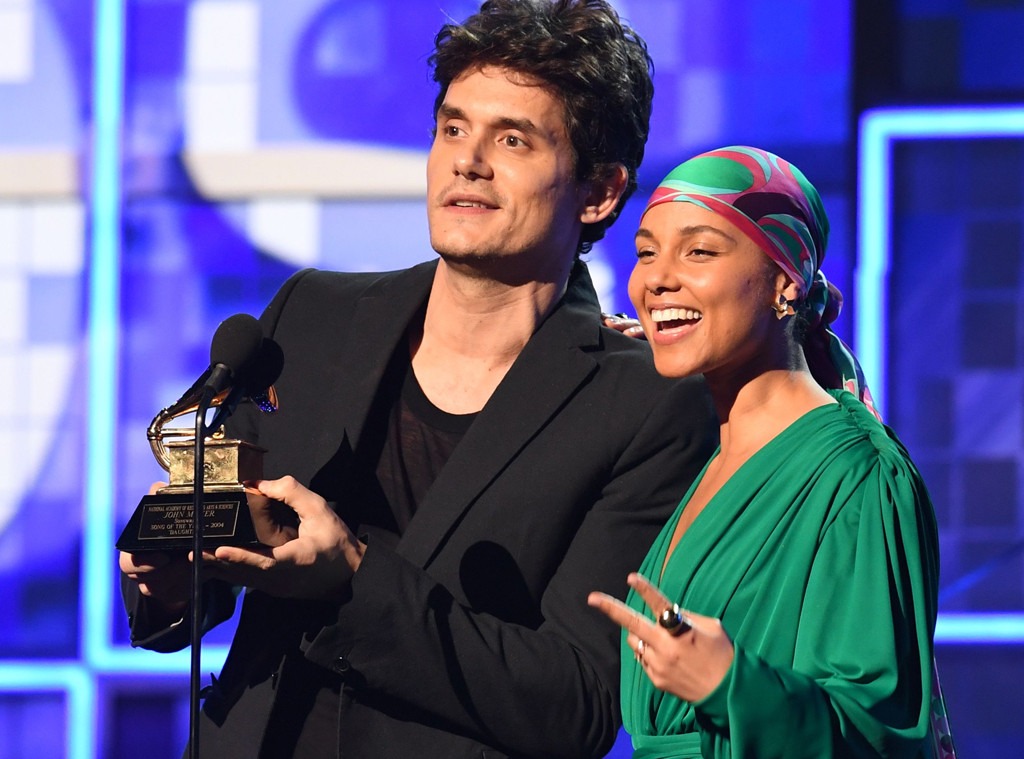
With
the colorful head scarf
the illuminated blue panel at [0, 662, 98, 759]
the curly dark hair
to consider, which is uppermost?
the curly dark hair

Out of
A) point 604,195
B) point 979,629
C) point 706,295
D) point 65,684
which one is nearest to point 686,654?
point 706,295

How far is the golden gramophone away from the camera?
1.76 metres

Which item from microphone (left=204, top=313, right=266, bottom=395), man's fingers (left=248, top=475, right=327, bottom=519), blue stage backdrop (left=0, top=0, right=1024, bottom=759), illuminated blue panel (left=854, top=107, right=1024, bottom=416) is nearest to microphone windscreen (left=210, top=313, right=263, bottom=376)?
microphone (left=204, top=313, right=266, bottom=395)

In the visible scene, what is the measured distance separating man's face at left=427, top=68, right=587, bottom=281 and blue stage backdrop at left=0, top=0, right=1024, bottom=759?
4.56ft

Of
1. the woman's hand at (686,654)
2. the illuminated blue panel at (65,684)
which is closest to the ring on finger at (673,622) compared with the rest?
the woman's hand at (686,654)

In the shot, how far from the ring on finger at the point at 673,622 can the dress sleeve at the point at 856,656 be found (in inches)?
2.7

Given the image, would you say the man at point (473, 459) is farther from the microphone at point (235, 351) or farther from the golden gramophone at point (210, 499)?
the microphone at point (235, 351)

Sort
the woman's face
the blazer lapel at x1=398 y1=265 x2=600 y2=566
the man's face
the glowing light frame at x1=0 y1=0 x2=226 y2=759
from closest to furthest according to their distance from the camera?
the woman's face, the blazer lapel at x1=398 y1=265 x2=600 y2=566, the man's face, the glowing light frame at x1=0 y1=0 x2=226 y2=759

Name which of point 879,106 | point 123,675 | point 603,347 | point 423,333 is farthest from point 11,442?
point 879,106

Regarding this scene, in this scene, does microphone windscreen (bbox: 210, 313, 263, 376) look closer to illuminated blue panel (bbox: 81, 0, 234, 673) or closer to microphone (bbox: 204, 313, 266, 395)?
microphone (bbox: 204, 313, 266, 395)

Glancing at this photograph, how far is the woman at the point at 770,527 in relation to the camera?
4.72 feet

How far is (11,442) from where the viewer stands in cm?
364

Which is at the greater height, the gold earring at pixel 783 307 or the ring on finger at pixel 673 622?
the gold earring at pixel 783 307

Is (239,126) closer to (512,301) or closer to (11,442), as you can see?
(11,442)
